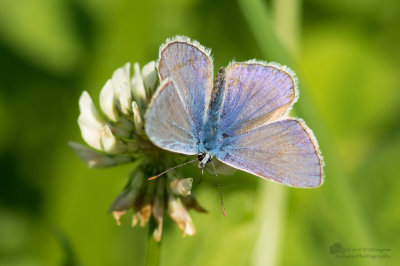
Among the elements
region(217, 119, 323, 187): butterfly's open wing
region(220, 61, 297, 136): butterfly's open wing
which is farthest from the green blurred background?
region(217, 119, 323, 187): butterfly's open wing

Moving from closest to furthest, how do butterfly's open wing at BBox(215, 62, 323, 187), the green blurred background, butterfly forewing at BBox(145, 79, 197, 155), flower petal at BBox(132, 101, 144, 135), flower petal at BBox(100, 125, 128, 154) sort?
1. butterfly forewing at BBox(145, 79, 197, 155)
2. butterfly's open wing at BBox(215, 62, 323, 187)
3. flower petal at BBox(132, 101, 144, 135)
4. flower petal at BBox(100, 125, 128, 154)
5. the green blurred background

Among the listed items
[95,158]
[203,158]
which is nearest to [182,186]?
[203,158]

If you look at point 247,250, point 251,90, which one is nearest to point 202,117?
point 251,90

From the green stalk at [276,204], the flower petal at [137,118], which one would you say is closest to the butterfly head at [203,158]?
the flower petal at [137,118]

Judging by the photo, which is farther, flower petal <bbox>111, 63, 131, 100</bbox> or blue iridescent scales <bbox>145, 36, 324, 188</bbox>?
flower petal <bbox>111, 63, 131, 100</bbox>

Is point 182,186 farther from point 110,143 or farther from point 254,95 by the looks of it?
Answer: point 254,95

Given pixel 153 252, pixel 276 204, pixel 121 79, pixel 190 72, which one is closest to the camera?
pixel 153 252

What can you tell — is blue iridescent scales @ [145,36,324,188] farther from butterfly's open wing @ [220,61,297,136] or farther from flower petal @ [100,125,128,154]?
flower petal @ [100,125,128,154]
